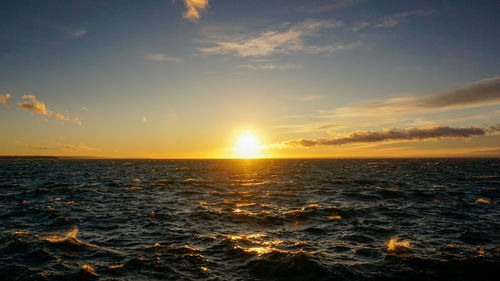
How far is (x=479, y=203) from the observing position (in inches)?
998

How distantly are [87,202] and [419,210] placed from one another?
29.9 meters

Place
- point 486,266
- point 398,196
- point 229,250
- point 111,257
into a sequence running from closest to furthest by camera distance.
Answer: point 486,266 < point 111,257 < point 229,250 < point 398,196

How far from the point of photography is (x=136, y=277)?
1030 cm

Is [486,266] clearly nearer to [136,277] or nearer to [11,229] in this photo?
[136,277]

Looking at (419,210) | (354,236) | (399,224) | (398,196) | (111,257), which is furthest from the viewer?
(398,196)

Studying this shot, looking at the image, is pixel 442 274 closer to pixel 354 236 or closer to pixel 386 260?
pixel 386 260

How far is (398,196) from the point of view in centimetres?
2995

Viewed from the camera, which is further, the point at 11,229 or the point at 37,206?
the point at 37,206

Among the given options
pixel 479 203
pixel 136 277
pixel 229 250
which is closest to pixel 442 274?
pixel 229 250

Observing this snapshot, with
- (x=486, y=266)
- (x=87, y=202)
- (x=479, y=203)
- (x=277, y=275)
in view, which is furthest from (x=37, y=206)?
(x=479, y=203)

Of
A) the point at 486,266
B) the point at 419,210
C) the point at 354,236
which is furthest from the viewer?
the point at 419,210

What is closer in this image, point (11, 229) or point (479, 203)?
point (11, 229)

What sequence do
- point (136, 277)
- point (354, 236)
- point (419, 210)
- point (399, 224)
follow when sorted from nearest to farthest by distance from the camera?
point (136, 277) → point (354, 236) → point (399, 224) → point (419, 210)

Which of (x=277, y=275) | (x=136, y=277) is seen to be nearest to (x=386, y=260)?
(x=277, y=275)
